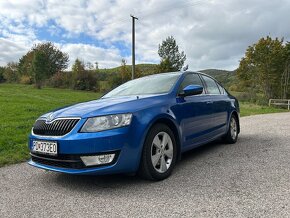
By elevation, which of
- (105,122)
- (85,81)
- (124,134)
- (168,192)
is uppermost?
(85,81)

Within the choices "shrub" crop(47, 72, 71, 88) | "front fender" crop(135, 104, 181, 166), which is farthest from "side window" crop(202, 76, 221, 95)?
"shrub" crop(47, 72, 71, 88)

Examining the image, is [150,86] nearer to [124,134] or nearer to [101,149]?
[124,134]

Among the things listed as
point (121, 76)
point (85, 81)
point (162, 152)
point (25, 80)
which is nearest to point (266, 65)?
point (121, 76)

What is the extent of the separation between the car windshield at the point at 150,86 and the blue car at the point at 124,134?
0.02 metres

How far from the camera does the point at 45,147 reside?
12.6 ft

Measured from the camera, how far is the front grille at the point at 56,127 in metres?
3.67

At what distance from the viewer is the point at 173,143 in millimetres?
4246

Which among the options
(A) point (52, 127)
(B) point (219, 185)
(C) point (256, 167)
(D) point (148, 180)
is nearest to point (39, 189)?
(A) point (52, 127)

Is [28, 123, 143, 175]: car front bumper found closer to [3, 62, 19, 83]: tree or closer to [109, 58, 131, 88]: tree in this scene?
[109, 58, 131, 88]: tree

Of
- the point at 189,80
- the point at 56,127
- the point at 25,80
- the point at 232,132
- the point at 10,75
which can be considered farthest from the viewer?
the point at 10,75

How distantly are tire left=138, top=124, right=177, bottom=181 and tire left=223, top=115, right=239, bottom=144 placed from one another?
248 centimetres

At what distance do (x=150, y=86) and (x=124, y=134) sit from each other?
165 centimetres

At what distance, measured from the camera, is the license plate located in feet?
12.1

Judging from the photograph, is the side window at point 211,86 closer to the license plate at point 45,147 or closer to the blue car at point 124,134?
the blue car at point 124,134
